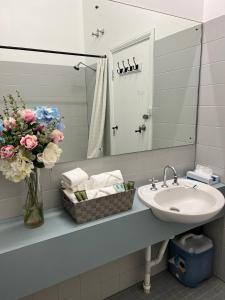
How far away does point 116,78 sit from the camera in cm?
158

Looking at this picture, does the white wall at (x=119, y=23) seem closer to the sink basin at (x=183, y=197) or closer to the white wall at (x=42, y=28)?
the white wall at (x=42, y=28)

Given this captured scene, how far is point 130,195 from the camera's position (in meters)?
1.32

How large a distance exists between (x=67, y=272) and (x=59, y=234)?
0.21 metres

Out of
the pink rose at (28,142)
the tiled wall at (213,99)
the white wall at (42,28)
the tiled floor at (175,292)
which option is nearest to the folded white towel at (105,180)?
the pink rose at (28,142)

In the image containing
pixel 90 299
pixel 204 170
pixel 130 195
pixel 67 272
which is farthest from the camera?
pixel 204 170

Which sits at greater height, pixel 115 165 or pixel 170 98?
pixel 170 98

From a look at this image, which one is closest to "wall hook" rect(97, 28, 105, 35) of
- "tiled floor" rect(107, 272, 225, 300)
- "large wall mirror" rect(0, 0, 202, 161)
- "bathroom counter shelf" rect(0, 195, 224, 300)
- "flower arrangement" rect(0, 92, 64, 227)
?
"large wall mirror" rect(0, 0, 202, 161)

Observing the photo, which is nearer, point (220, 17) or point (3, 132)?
point (3, 132)

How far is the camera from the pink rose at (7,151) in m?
1.00

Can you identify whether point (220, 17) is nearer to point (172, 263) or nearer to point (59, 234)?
point (59, 234)

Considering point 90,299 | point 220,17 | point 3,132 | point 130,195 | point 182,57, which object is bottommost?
point 90,299

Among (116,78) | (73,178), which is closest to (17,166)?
(73,178)

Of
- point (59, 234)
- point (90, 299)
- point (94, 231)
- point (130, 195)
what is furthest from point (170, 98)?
point (90, 299)

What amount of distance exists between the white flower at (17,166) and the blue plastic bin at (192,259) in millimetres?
1397
